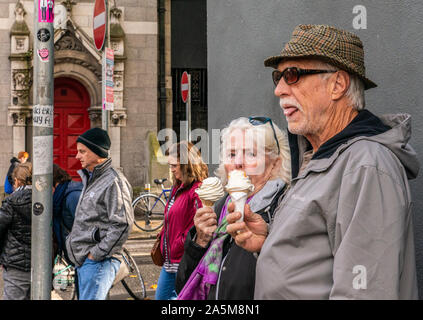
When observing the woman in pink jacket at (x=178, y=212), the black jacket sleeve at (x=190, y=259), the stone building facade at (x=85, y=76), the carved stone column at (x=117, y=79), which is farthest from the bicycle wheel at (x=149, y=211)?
the black jacket sleeve at (x=190, y=259)

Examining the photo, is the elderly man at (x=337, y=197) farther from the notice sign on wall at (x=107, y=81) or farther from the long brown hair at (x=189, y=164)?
the notice sign on wall at (x=107, y=81)

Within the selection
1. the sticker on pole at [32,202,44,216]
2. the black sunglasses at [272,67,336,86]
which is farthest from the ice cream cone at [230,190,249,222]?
the sticker on pole at [32,202,44,216]

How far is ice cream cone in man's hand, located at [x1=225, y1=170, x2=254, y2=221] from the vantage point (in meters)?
2.34

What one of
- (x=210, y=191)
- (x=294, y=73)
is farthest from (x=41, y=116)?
(x=294, y=73)

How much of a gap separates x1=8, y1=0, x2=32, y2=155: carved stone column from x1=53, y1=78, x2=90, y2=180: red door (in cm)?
117

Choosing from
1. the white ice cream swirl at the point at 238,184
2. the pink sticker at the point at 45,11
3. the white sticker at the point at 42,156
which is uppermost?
the pink sticker at the point at 45,11

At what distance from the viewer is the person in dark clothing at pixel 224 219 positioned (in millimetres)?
2615

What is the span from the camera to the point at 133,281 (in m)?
7.36

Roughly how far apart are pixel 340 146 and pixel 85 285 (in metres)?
3.35

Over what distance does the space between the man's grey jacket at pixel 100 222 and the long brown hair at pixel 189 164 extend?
641 millimetres

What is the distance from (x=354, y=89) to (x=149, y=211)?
10.3m
